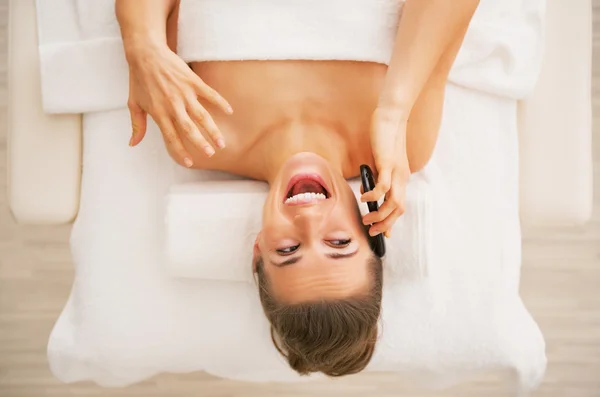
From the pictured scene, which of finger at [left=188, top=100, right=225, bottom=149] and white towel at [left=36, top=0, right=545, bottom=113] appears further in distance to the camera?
white towel at [left=36, top=0, right=545, bottom=113]

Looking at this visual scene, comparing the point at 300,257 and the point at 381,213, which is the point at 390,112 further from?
the point at 300,257

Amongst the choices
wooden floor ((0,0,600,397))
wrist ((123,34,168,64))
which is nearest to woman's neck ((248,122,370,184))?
wrist ((123,34,168,64))

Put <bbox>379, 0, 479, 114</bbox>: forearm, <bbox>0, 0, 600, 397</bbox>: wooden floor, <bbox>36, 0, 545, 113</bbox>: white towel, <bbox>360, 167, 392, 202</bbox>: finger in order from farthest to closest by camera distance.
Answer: <bbox>0, 0, 600, 397</bbox>: wooden floor < <bbox>36, 0, 545, 113</bbox>: white towel < <bbox>379, 0, 479, 114</bbox>: forearm < <bbox>360, 167, 392, 202</bbox>: finger

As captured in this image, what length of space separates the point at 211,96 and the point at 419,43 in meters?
0.36

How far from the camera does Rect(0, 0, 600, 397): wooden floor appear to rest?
63.2 inches

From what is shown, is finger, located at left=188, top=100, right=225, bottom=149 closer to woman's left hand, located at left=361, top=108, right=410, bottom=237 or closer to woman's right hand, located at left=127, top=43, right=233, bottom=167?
woman's right hand, located at left=127, top=43, right=233, bottom=167

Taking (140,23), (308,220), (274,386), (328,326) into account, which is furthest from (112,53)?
(274,386)

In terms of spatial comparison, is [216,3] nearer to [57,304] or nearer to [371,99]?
[371,99]

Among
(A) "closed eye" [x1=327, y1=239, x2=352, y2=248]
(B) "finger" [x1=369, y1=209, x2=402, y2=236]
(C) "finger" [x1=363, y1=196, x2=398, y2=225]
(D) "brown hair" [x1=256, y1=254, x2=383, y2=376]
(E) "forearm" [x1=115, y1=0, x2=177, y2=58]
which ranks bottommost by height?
(D) "brown hair" [x1=256, y1=254, x2=383, y2=376]

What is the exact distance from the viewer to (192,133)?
95 cm

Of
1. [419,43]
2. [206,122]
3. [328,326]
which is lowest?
[328,326]

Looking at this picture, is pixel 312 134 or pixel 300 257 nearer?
pixel 300 257

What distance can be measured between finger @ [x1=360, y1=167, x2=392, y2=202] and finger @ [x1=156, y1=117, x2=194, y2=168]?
323 millimetres

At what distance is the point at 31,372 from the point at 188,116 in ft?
3.50
